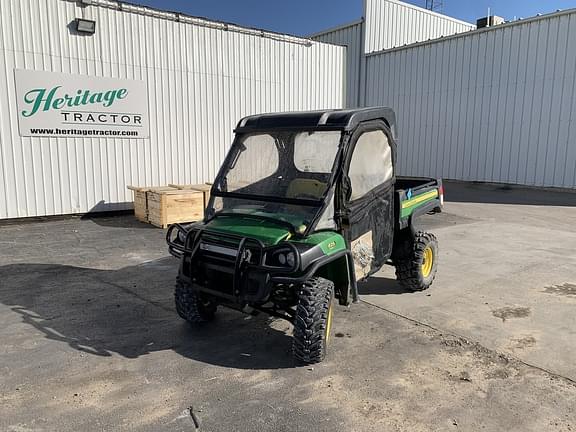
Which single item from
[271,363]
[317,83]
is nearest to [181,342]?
[271,363]

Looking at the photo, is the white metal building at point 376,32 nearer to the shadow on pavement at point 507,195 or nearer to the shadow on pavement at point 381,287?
the shadow on pavement at point 507,195

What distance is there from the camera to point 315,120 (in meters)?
4.12

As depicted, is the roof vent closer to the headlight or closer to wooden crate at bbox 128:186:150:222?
wooden crate at bbox 128:186:150:222

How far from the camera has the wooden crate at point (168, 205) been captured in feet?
29.8

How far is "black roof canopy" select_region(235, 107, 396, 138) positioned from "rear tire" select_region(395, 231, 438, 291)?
1.60 meters

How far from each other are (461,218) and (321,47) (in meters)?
6.43

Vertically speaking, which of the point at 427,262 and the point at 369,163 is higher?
the point at 369,163

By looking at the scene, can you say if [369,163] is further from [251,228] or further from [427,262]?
[427,262]

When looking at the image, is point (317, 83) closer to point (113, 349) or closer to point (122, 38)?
point (122, 38)

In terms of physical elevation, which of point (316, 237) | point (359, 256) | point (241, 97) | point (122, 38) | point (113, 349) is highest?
point (122, 38)

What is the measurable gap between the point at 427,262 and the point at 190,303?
301 cm

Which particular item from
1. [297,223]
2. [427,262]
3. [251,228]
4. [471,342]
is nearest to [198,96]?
[427,262]

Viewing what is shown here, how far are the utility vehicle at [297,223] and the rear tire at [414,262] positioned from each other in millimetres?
535

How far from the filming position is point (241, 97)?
12055 millimetres
